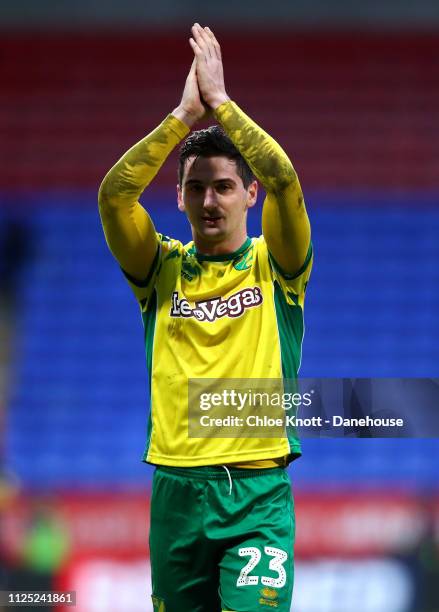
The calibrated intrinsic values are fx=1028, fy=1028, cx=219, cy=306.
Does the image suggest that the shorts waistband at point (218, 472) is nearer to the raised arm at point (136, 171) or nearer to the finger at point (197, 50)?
the raised arm at point (136, 171)

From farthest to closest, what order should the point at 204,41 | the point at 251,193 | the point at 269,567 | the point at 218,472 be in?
the point at 251,193 < the point at 204,41 < the point at 218,472 < the point at 269,567

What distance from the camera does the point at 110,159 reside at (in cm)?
795

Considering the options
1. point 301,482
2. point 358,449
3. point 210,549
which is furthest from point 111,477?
point 210,549

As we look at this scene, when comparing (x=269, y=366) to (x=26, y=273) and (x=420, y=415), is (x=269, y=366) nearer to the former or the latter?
(x=420, y=415)

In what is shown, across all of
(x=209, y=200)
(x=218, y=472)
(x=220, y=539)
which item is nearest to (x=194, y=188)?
(x=209, y=200)

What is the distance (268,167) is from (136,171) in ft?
1.26

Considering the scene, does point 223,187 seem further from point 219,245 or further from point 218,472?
point 218,472

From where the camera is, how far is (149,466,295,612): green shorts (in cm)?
274

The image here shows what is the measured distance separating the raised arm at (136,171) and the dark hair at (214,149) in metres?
0.08

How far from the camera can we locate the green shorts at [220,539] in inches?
108

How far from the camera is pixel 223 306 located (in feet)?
9.67

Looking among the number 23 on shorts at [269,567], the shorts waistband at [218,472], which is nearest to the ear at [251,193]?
the shorts waistband at [218,472]

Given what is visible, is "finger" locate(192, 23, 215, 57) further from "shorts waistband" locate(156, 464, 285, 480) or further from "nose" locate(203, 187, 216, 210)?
"shorts waistband" locate(156, 464, 285, 480)

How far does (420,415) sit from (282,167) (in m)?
1.39
